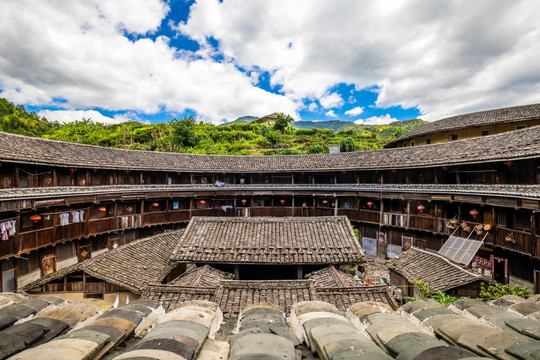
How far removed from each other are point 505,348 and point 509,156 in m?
18.6

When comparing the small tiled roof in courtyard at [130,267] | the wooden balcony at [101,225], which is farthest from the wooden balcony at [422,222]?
the wooden balcony at [101,225]

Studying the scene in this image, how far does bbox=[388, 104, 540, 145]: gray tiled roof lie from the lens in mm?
30655

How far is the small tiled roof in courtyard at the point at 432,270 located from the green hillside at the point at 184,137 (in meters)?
38.7

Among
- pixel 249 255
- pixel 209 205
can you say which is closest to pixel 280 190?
pixel 209 205

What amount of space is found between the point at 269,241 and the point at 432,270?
9.45m

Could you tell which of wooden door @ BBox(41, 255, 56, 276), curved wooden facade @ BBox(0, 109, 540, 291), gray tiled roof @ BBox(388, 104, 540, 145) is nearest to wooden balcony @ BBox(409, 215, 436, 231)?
curved wooden facade @ BBox(0, 109, 540, 291)

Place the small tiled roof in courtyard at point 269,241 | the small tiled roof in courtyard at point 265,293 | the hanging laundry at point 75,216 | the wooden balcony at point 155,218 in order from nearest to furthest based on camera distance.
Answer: the small tiled roof in courtyard at point 265,293, the small tiled roof in courtyard at point 269,241, the hanging laundry at point 75,216, the wooden balcony at point 155,218

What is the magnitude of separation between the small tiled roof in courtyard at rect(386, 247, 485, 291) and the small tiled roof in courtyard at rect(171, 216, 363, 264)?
387 cm

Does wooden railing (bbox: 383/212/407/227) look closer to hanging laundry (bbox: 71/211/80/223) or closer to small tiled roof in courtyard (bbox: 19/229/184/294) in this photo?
small tiled roof in courtyard (bbox: 19/229/184/294)

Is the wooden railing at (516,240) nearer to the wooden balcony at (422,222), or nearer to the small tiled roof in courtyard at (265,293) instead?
the wooden balcony at (422,222)

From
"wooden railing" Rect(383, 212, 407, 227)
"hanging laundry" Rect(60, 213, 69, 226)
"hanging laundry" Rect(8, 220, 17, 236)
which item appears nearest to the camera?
"hanging laundry" Rect(8, 220, 17, 236)

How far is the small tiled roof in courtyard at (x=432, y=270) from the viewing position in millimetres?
13961

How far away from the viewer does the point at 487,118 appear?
3362 centimetres

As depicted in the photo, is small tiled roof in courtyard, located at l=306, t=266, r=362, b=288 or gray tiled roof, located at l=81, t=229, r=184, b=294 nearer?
small tiled roof in courtyard, located at l=306, t=266, r=362, b=288
